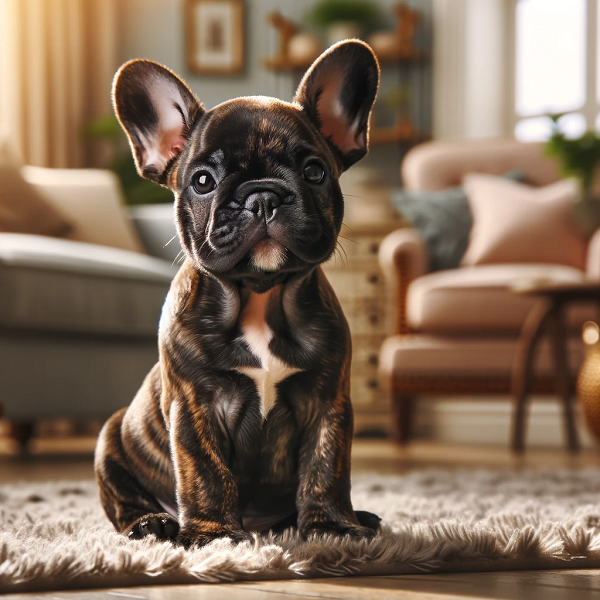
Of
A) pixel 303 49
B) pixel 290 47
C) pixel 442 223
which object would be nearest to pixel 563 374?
pixel 442 223

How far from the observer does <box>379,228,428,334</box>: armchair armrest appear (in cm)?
330

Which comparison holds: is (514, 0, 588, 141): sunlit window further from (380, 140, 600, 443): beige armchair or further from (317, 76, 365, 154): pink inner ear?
(317, 76, 365, 154): pink inner ear

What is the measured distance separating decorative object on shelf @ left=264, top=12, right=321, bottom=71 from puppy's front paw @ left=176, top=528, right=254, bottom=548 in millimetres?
4018

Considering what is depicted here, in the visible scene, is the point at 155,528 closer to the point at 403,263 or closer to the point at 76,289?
the point at 76,289

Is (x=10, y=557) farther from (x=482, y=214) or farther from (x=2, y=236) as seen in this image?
(x=482, y=214)

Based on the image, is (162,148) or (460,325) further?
(460,325)

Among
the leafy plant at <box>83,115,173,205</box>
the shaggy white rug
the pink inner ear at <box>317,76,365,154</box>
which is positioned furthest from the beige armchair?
the pink inner ear at <box>317,76,365,154</box>

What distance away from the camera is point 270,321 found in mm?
934

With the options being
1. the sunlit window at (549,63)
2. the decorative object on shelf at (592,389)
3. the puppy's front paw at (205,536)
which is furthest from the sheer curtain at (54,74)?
the puppy's front paw at (205,536)

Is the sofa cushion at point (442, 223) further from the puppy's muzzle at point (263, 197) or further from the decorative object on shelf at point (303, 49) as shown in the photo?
the puppy's muzzle at point (263, 197)

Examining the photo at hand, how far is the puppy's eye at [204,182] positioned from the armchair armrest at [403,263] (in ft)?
8.00

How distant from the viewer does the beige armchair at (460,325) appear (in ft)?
10.1

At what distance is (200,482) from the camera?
90 cm

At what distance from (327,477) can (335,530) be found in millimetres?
57
